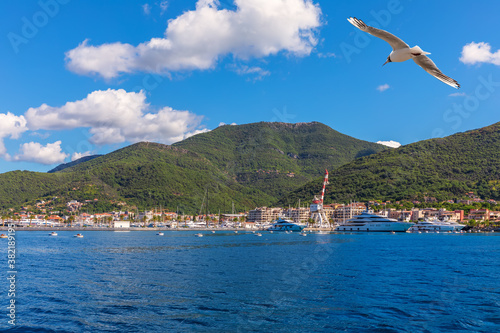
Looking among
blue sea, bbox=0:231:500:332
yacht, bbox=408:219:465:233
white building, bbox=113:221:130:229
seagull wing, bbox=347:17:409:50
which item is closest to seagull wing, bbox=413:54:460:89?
seagull wing, bbox=347:17:409:50

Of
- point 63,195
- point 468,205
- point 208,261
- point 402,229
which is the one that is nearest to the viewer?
point 208,261

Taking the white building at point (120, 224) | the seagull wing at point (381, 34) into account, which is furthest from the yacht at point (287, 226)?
the seagull wing at point (381, 34)

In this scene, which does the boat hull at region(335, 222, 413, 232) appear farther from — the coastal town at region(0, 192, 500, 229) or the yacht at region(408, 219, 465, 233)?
the coastal town at region(0, 192, 500, 229)

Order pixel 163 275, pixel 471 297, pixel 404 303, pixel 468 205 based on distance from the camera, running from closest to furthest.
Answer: pixel 404 303 < pixel 471 297 < pixel 163 275 < pixel 468 205

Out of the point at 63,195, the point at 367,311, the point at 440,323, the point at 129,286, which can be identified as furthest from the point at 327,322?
the point at 63,195

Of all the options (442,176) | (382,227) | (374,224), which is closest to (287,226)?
(374,224)

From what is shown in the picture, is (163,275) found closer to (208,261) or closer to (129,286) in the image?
(129,286)

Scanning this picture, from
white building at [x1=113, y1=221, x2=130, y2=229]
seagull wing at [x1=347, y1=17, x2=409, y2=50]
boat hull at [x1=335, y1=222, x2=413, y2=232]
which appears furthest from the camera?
white building at [x1=113, y1=221, x2=130, y2=229]
